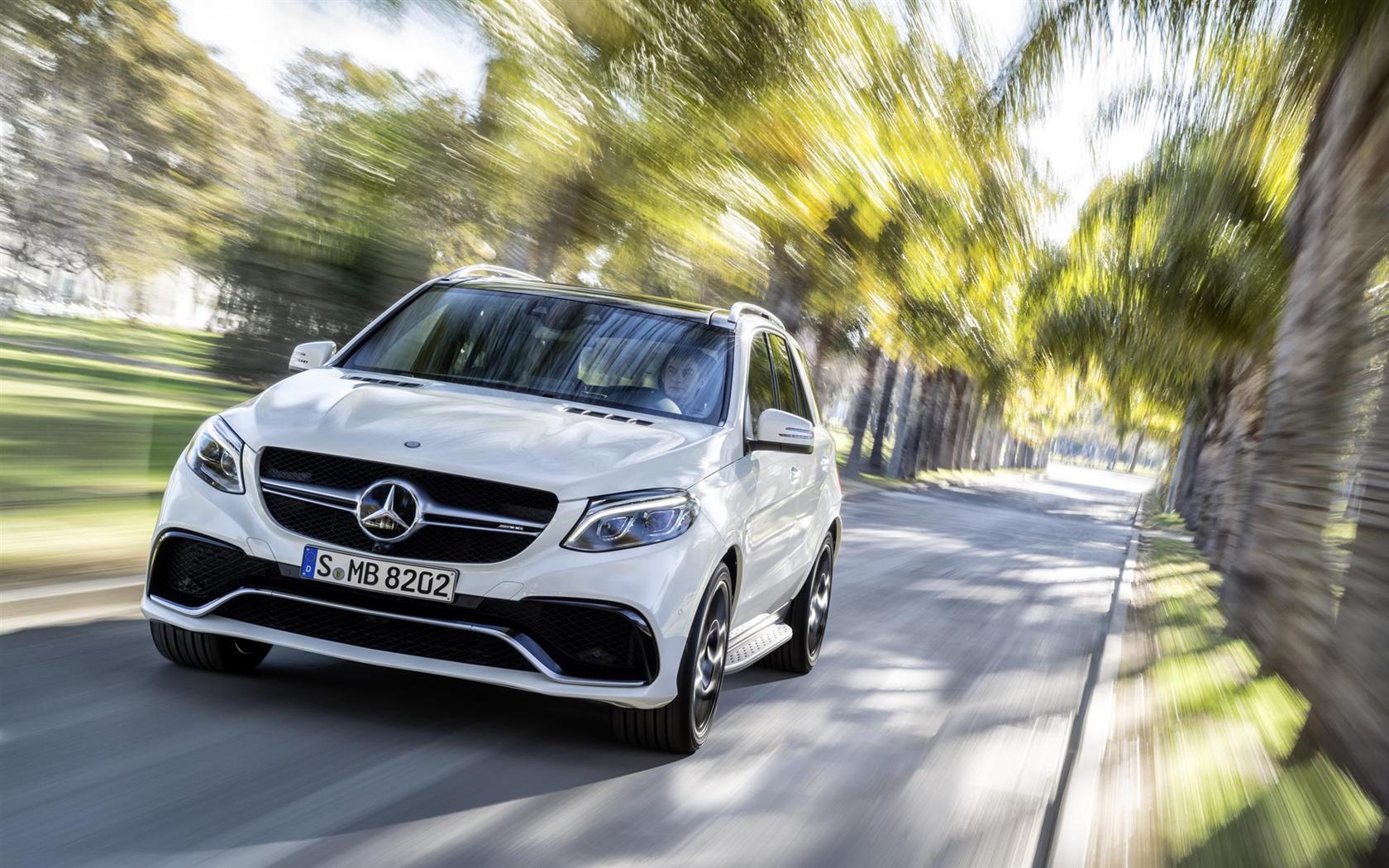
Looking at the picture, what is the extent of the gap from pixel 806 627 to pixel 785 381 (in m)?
1.38

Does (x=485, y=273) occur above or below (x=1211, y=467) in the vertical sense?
above

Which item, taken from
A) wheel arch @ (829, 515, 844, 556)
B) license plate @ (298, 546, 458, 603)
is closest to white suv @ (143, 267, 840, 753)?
license plate @ (298, 546, 458, 603)

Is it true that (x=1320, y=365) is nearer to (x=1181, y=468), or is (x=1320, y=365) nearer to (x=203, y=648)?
(x=203, y=648)

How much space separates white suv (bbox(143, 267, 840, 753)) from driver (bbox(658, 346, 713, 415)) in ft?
0.15

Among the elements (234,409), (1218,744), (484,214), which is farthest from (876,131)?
(234,409)

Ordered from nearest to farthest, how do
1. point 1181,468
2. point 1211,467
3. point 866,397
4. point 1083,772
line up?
1. point 1083,772
2. point 1211,467
3. point 866,397
4. point 1181,468

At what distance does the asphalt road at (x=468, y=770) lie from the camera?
4016 mm

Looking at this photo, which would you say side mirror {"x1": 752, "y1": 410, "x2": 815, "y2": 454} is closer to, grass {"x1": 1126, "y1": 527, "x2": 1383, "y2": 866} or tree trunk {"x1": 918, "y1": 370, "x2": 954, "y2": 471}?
grass {"x1": 1126, "y1": 527, "x2": 1383, "y2": 866}

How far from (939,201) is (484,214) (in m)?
10.3

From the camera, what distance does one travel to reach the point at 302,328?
12461 millimetres

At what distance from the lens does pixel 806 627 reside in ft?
25.0

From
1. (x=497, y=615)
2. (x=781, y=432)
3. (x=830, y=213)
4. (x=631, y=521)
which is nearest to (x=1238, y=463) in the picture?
(x=830, y=213)

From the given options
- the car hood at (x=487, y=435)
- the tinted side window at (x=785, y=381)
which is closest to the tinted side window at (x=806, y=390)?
the tinted side window at (x=785, y=381)

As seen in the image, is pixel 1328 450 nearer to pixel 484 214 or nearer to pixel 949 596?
pixel 949 596
